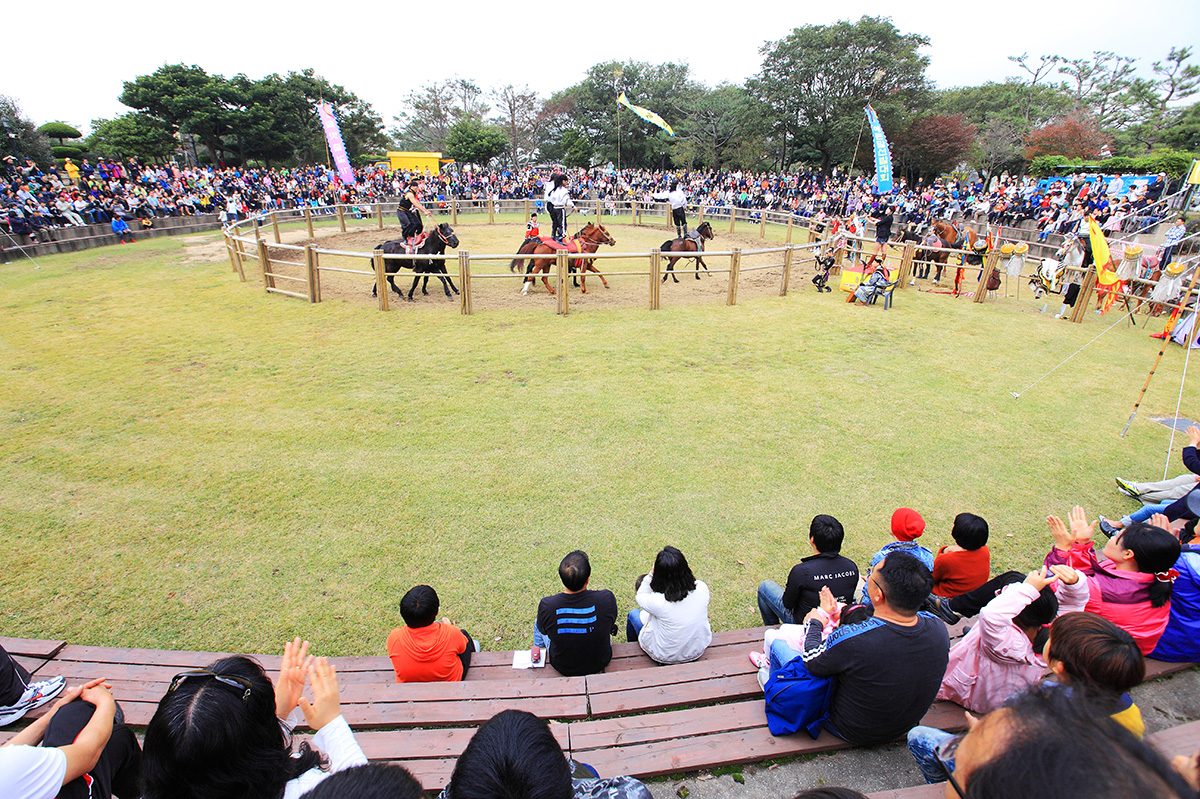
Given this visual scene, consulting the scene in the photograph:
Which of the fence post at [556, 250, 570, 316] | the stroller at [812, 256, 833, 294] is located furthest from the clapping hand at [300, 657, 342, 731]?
the stroller at [812, 256, 833, 294]

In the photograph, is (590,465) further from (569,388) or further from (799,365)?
(799,365)

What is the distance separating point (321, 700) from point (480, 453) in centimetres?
378

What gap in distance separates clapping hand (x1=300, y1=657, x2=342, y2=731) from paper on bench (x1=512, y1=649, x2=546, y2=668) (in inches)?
55.5

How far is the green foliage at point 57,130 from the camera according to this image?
29.8 meters

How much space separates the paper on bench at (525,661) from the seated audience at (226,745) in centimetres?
143

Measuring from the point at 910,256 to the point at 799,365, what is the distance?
24.1 ft

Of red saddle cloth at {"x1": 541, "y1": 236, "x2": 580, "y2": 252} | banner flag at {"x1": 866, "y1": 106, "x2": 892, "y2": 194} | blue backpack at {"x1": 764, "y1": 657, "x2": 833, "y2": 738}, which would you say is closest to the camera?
blue backpack at {"x1": 764, "y1": 657, "x2": 833, "y2": 738}

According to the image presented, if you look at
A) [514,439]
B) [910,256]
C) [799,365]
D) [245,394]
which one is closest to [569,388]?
[514,439]

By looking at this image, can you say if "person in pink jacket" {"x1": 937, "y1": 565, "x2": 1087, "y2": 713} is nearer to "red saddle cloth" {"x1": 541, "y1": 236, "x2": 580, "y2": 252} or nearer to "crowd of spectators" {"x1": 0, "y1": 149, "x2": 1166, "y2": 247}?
"red saddle cloth" {"x1": 541, "y1": 236, "x2": 580, "y2": 252}

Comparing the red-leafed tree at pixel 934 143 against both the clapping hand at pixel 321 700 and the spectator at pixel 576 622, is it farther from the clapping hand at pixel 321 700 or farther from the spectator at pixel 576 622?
the clapping hand at pixel 321 700

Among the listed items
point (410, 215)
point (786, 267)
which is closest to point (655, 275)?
point (786, 267)

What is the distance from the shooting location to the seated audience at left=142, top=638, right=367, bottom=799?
145 centimetres

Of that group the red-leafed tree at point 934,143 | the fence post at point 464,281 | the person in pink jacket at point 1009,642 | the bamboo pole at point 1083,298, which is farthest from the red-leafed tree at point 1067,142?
the person in pink jacket at point 1009,642

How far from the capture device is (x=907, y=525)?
3.50 metres
